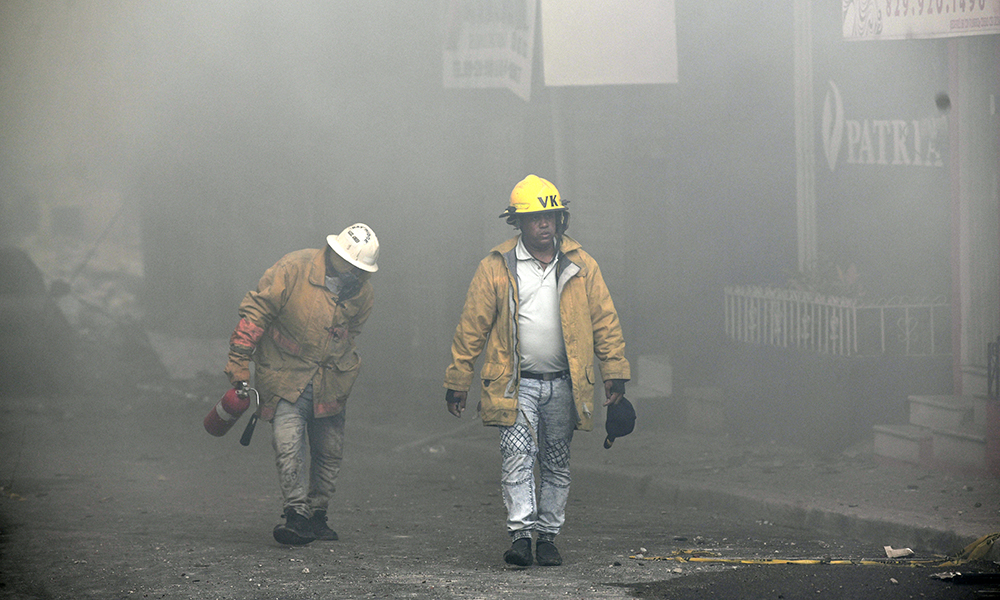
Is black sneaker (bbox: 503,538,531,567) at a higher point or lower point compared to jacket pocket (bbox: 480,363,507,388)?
lower

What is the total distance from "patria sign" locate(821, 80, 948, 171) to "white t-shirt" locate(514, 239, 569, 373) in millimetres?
3781

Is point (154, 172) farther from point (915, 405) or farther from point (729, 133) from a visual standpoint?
point (915, 405)

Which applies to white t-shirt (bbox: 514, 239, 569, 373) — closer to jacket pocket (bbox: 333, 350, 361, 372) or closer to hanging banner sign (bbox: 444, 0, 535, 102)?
jacket pocket (bbox: 333, 350, 361, 372)

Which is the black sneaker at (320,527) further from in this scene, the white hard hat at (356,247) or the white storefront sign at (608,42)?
the white storefront sign at (608,42)

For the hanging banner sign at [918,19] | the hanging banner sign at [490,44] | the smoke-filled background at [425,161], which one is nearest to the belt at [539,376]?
the hanging banner sign at [918,19]

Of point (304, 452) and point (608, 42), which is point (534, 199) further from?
point (608, 42)

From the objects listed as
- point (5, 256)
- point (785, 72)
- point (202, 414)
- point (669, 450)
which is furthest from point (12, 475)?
point (785, 72)

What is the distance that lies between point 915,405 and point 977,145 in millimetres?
1525

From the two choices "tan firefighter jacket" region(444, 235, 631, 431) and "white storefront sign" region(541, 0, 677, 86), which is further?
"white storefront sign" region(541, 0, 677, 86)

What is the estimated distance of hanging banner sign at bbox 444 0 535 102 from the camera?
383 inches

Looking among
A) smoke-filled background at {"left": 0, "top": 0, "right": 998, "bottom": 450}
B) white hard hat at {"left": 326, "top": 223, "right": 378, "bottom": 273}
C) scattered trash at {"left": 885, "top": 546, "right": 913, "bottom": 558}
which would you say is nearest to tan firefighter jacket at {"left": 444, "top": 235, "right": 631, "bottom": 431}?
white hard hat at {"left": 326, "top": 223, "right": 378, "bottom": 273}

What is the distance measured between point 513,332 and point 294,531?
4.51ft

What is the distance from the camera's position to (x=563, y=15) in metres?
9.06

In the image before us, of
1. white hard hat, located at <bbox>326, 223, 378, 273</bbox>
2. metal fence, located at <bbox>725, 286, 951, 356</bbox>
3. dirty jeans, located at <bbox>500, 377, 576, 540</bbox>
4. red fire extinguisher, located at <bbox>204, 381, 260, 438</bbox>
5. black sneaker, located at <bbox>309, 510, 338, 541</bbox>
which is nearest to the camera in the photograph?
dirty jeans, located at <bbox>500, 377, 576, 540</bbox>
